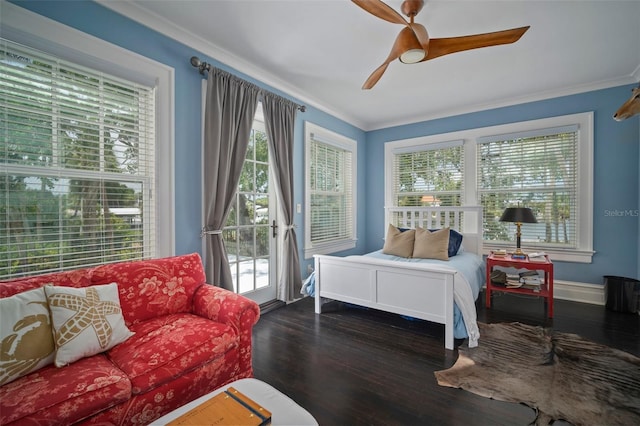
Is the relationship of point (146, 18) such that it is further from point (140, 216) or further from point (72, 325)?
point (72, 325)

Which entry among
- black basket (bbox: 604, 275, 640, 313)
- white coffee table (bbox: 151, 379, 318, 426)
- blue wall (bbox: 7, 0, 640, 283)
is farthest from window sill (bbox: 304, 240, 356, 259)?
black basket (bbox: 604, 275, 640, 313)

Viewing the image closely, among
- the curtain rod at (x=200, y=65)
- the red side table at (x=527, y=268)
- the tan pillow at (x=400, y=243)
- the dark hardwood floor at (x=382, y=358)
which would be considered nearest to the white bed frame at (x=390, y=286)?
the dark hardwood floor at (x=382, y=358)

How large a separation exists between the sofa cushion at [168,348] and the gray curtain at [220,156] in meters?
0.80

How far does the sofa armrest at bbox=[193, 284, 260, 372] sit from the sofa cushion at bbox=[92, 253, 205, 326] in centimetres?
18

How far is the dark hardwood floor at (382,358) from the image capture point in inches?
64.9

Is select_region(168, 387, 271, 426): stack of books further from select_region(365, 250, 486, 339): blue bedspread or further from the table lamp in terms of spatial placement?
the table lamp

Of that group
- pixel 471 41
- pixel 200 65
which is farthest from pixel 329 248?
pixel 471 41

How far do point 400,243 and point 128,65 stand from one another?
10.7 feet

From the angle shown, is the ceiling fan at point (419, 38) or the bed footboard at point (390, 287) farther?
the bed footboard at point (390, 287)

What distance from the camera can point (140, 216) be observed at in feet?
7.54

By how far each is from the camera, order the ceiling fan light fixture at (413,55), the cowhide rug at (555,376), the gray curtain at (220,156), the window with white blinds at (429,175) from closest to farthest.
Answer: the cowhide rug at (555,376), the ceiling fan light fixture at (413,55), the gray curtain at (220,156), the window with white blinds at (429,175)

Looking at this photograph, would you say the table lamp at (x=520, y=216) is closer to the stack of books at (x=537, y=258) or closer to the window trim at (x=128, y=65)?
the stack of books at (x=537, y=258)

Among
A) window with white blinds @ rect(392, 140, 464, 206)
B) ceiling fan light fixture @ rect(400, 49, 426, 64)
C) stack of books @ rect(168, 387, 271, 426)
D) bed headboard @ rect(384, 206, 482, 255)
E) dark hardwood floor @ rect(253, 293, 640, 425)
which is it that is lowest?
dark hardwood floor @ rect(253, 293, 640, 425)

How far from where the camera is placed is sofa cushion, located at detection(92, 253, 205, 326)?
1.83 m
